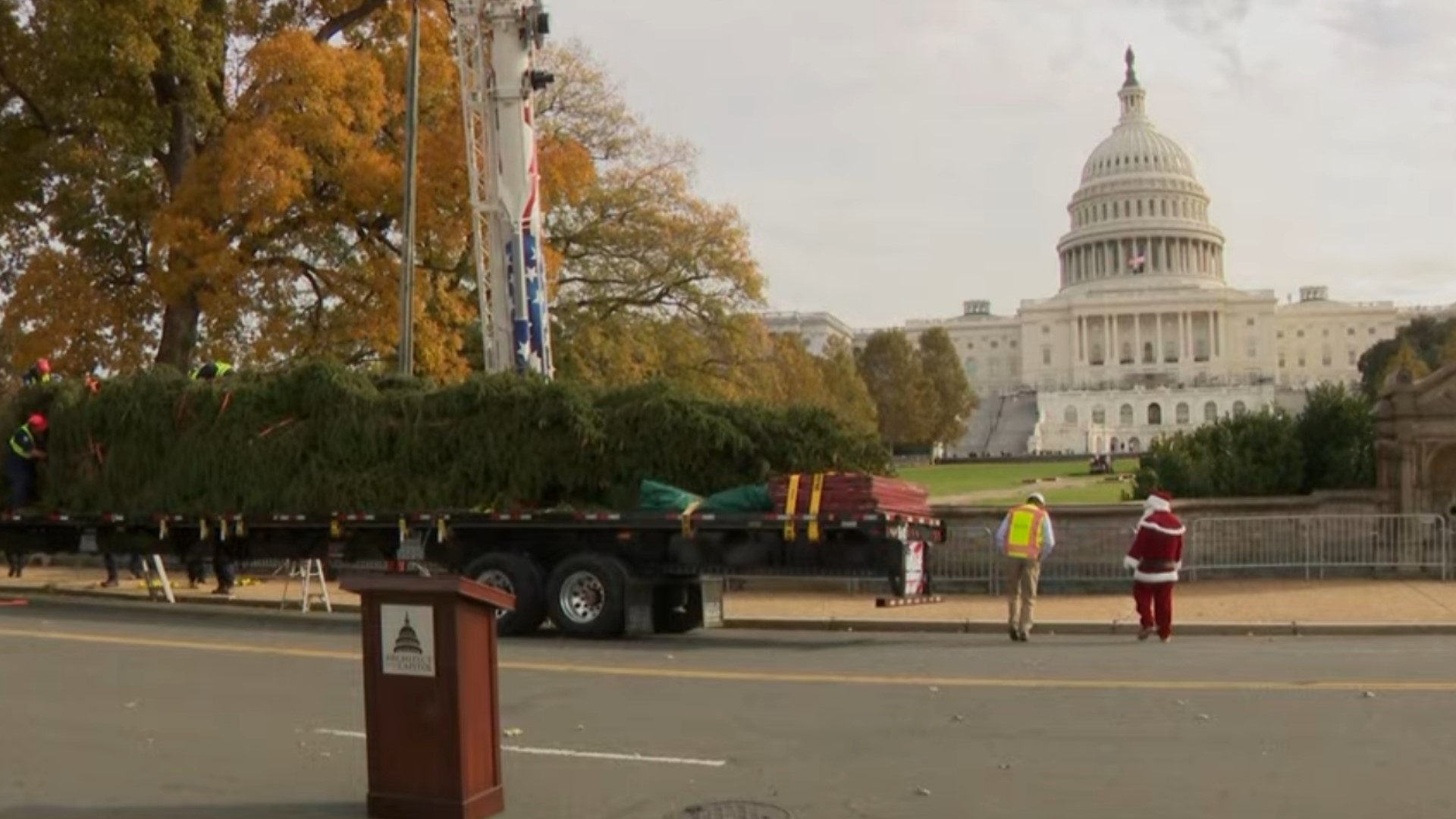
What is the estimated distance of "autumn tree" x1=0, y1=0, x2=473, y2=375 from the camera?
2400cm

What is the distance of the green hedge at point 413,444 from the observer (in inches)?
635

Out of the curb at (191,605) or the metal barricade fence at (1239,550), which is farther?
the metal barricade fence at (1239,550)

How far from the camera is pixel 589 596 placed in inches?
602

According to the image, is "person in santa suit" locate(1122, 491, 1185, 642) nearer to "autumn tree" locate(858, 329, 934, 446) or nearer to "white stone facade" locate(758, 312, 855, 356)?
"autumn tree" locate(858, 329, 934, 446)

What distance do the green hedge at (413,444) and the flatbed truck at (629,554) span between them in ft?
1.42

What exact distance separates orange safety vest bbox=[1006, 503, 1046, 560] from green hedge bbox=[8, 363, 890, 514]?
1.67 meters

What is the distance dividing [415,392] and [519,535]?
2373mm

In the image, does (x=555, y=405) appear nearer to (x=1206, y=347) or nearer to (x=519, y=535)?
(x=519, y=535)

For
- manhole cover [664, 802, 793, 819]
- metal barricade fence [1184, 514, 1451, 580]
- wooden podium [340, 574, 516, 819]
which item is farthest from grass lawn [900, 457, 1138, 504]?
wooden podium [340, 574, 516, 819]

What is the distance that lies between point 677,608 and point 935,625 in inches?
120

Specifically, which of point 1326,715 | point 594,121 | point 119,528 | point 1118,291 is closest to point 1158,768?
point 1326,715

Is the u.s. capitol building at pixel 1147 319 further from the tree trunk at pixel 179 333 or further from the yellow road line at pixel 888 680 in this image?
the yellow road line at pixel 888 680

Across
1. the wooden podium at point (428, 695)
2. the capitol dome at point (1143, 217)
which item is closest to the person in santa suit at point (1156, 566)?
the wooden podium at point (428, 695)

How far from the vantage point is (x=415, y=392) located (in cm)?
1708
